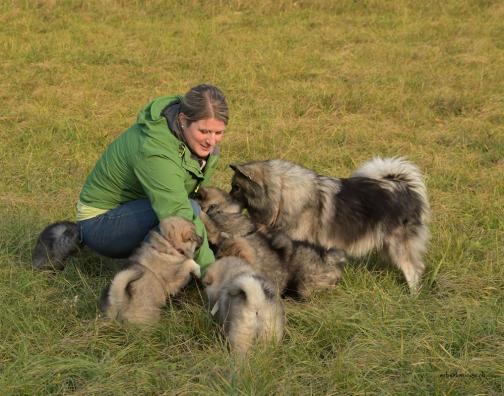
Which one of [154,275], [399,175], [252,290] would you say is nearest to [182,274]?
[154,275]

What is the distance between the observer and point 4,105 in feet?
26.7

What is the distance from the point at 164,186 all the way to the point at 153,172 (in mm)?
107

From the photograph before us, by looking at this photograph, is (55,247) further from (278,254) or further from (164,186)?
(278,254)

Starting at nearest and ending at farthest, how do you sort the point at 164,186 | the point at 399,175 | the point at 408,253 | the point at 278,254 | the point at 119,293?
the point at 119,293 < the point at 164,186 < the point at 278,254 < the point at 408,253 < the point at 399,175

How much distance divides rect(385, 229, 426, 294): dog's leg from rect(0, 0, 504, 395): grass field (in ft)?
0.29

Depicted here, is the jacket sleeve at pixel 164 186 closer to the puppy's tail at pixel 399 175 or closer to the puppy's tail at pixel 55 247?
the puppy's tail at pixel 55 247

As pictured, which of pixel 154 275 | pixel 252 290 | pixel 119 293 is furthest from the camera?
pixel 154 275

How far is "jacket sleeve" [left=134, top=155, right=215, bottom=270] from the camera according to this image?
147 inches

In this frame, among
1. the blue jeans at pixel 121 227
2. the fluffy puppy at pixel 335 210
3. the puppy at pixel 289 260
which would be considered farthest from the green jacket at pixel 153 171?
the fluffy puppy at pixel 335 210

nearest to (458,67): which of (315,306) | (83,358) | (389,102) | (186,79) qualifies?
(389,102)

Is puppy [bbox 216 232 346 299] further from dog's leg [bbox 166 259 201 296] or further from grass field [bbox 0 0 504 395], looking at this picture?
dog's leg [bbox 166 259 201 296]

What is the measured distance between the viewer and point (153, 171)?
12.3 ft

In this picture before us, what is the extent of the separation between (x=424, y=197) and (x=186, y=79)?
5.45m

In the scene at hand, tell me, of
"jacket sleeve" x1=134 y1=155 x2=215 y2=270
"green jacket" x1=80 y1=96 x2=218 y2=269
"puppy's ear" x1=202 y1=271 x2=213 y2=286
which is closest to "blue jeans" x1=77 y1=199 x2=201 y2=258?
"green jacket" x1=80 y1=96 x2=218 y2=269
